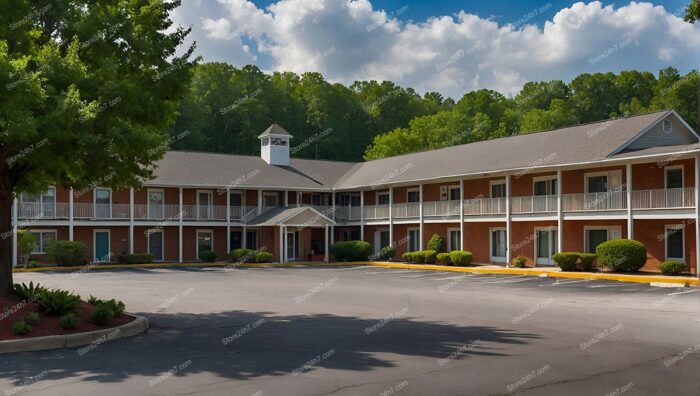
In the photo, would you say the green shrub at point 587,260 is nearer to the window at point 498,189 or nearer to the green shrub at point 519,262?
the green shrub at point 519,262

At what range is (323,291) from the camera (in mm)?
22906

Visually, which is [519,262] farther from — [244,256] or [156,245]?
[156,245]

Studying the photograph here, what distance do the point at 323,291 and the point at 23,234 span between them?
762 inches

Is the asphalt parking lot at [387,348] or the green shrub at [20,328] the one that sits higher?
the green shrub at [20,328]

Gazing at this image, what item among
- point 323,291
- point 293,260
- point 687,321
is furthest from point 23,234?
point 687,321

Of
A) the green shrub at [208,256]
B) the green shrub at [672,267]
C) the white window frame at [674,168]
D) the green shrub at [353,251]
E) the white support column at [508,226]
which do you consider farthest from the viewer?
the green shrub at [353,251]

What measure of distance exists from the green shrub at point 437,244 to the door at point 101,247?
19164 millimetres

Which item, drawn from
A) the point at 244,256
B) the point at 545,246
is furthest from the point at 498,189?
the point at 244,256

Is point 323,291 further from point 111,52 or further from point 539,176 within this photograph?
point 539,176

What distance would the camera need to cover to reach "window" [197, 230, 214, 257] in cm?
4441

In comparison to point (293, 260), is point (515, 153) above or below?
above

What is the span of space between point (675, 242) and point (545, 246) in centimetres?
718

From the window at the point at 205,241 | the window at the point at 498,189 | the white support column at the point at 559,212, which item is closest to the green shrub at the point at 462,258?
the window at the point at 498,189

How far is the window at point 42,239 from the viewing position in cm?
3903
